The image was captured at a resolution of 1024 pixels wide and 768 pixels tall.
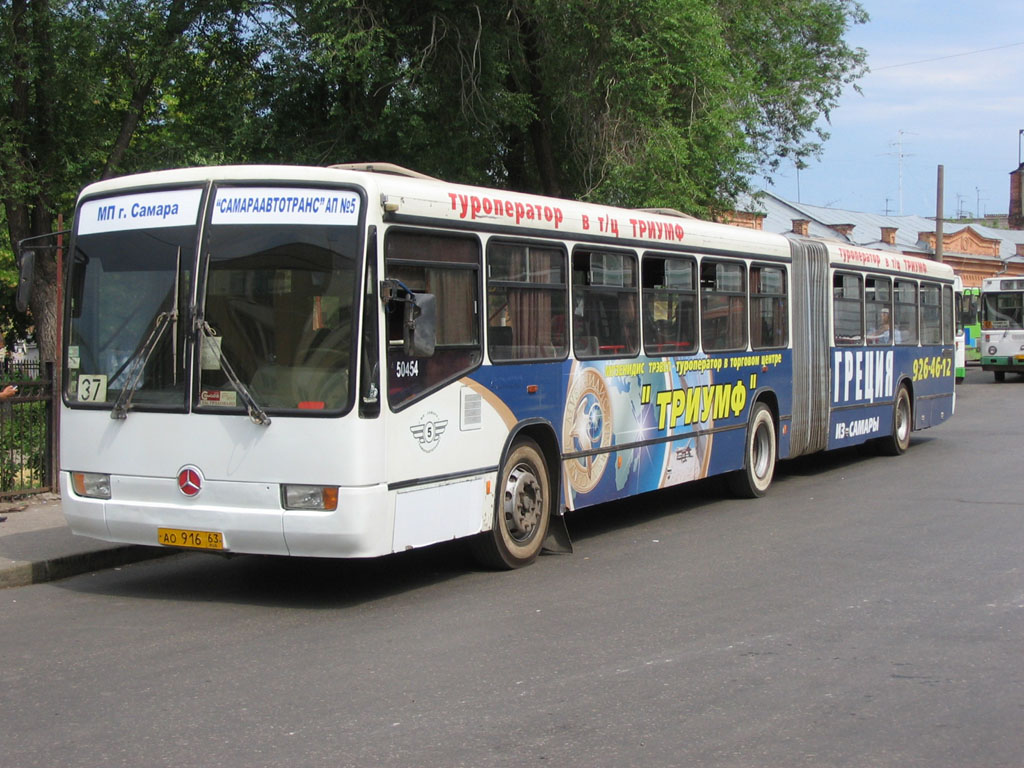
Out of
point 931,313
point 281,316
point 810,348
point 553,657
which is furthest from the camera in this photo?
point 931,313

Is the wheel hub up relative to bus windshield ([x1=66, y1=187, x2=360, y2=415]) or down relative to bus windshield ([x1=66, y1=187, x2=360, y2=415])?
down

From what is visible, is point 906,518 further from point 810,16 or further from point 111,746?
point 810,16

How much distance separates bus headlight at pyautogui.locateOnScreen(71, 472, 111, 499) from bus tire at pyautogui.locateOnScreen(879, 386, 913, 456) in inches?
487

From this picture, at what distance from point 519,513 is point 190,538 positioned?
259 cm

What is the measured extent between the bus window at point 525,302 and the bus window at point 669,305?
5.12 feet

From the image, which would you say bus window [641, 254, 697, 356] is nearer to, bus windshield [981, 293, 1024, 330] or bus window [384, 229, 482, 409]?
bus window [384, 229, 482, 409]

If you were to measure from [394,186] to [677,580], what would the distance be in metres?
3.47

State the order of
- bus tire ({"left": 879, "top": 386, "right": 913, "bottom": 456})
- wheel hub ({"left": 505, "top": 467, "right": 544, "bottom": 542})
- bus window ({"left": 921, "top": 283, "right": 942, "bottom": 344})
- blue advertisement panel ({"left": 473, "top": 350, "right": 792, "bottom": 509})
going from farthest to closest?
bus window ({"left": 921, "top": 283, "right": 942, "bottom": 344}), bus tire ({"left": 879, "top": 386, "right": 913, "bottom": 456}), blue advertisement panel ({"left": 473, "top": 350, "right": 792, "bottom": 509}), wheel hub ({"left": 505, "top": 467, "right": 544, "bottom": 542})

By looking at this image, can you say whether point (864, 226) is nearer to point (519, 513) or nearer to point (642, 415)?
point (642, 415)

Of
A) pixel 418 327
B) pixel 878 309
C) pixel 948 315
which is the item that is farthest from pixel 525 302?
pixel 948 315

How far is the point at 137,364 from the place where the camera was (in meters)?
8.33

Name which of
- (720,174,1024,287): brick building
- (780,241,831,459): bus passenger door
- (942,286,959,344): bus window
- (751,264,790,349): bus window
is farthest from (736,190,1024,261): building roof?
(751,264,790,349): bus window

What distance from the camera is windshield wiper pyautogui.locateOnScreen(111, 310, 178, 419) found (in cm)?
818

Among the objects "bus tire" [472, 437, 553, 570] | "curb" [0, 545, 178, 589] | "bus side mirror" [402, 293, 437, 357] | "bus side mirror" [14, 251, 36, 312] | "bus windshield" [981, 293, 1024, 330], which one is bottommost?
"curb" [0, 545, 178, 589]
